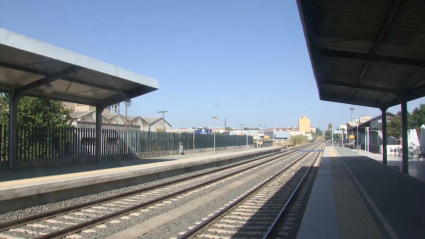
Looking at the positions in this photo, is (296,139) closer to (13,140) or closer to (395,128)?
(395,128)

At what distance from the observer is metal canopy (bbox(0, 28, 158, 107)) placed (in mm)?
11646

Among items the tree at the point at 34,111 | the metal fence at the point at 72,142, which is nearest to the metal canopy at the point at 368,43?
the metal fence at the point at 72,142

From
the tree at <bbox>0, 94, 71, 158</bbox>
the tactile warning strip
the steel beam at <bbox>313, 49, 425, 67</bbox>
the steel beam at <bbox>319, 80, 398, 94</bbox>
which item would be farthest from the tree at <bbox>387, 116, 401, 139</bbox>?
the steel beam at <bbox>313, 49, 425, 67</bbox>

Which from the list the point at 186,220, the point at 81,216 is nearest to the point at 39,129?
the point at 81,216

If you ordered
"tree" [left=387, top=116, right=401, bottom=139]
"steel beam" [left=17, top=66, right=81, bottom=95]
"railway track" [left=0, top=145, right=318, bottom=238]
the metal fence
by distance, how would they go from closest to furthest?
1. "railway track" [left=0, top=145, right=318, bottom=238]
2. "steel beam" [left=17, top=66, right=81, bottom=95]
3. the metal fence
4. "tree" [left=387, top=116, right=401, bottom=139]

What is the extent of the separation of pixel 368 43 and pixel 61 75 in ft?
36.6

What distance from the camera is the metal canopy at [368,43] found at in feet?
26.7

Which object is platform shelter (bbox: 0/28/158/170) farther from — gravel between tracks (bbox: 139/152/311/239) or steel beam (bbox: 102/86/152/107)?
gravel between tracks (bbox: 139/152/311/239)

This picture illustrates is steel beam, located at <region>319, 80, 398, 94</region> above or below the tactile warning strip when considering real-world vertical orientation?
above

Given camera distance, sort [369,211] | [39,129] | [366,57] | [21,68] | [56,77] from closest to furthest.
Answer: [369,211] < [366,57] < [21,68] < [56,77] < [39,129]

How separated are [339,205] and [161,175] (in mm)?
9696

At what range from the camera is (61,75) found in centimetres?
1461

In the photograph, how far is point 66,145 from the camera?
786 inches

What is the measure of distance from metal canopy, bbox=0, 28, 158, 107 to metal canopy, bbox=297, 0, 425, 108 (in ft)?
26.7
